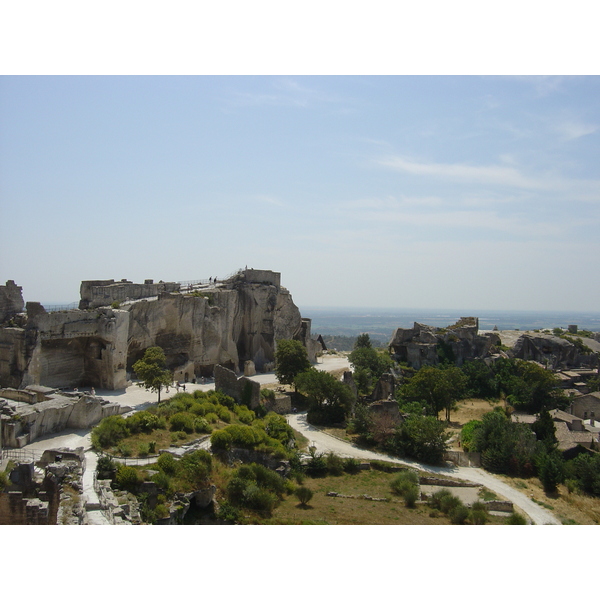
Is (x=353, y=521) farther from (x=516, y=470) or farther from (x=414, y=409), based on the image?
(x=414, y=409)

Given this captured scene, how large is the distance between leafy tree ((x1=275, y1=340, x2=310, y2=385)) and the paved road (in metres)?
3.90

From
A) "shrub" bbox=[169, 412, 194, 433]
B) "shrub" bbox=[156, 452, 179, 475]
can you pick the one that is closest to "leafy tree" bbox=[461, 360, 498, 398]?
"shrub" bbox=[169, 412, 194, 433]

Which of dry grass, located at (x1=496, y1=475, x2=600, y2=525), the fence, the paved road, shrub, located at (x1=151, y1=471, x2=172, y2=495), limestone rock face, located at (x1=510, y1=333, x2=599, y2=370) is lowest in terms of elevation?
dry grass, located at (x1=496, y1=475, x2=600, y2=525)

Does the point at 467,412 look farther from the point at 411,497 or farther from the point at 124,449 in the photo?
the point at 124,449

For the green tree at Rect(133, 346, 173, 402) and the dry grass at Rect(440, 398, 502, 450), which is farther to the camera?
the dry grass at Rect(440, 398, 502, 450)

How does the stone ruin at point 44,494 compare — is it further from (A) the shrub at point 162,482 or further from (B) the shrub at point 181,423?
(B) the shrub at point 181,423

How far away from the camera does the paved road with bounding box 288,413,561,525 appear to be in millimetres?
21636

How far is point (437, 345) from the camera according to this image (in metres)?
45.5

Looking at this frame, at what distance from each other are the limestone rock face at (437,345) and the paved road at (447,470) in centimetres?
1778

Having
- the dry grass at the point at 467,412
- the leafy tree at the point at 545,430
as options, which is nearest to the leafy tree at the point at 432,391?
the dry grass at the point at 467,412

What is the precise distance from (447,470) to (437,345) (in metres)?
20.4

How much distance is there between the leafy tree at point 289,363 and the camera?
34250 millimetres

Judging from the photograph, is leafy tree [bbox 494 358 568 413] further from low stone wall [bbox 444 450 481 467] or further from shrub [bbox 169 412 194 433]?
shrub [bbox 169 412 194 433]

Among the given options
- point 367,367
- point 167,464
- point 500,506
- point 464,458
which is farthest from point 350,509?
point 367,367
